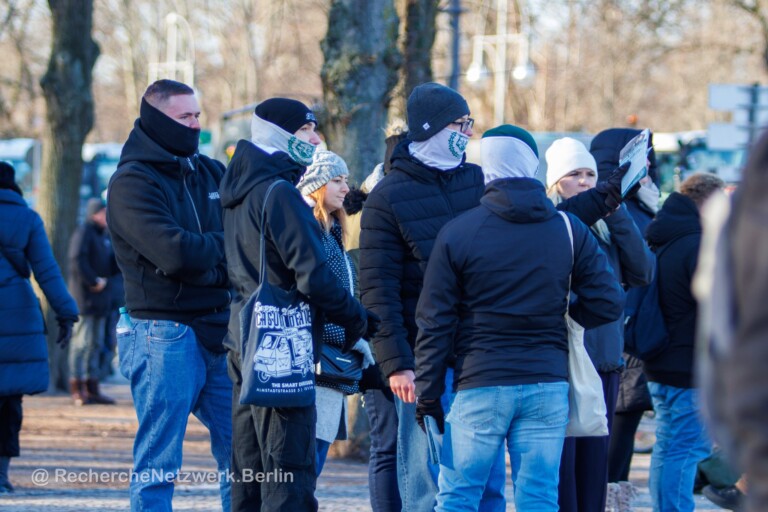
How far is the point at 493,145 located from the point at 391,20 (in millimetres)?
4462

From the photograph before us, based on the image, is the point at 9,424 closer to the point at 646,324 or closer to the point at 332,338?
the point at 332,338

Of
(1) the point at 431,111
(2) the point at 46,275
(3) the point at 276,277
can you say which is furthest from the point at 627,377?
(2) the point at 46,275

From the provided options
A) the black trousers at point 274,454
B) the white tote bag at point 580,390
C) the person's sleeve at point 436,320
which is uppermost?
the person's sleeve at point 436,320

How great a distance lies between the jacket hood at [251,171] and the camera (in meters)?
4.55

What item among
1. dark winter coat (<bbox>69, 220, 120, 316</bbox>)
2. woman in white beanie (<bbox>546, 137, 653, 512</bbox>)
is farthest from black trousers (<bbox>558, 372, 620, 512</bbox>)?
dark winter coat (<bbox>69, 220, 120, 316</bbox>)

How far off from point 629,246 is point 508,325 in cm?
130

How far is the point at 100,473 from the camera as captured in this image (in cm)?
807

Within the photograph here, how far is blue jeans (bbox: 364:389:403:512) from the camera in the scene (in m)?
5.28

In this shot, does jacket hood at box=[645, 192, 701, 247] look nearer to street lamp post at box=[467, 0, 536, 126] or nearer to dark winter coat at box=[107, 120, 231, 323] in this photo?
dark winter coat at box=[107, 120, 231, 323]

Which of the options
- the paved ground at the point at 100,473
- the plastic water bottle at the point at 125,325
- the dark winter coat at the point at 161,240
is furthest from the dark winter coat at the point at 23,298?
the dark winter coat at the point at 161,240

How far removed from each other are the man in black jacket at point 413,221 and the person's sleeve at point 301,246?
45cm

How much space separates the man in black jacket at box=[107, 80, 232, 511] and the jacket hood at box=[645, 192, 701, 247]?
7.53ft

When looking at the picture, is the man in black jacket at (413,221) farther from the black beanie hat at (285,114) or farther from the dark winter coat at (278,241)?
the black beanie hat at (285,114)

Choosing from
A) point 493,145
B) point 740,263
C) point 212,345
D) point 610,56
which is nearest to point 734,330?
point 740,263
